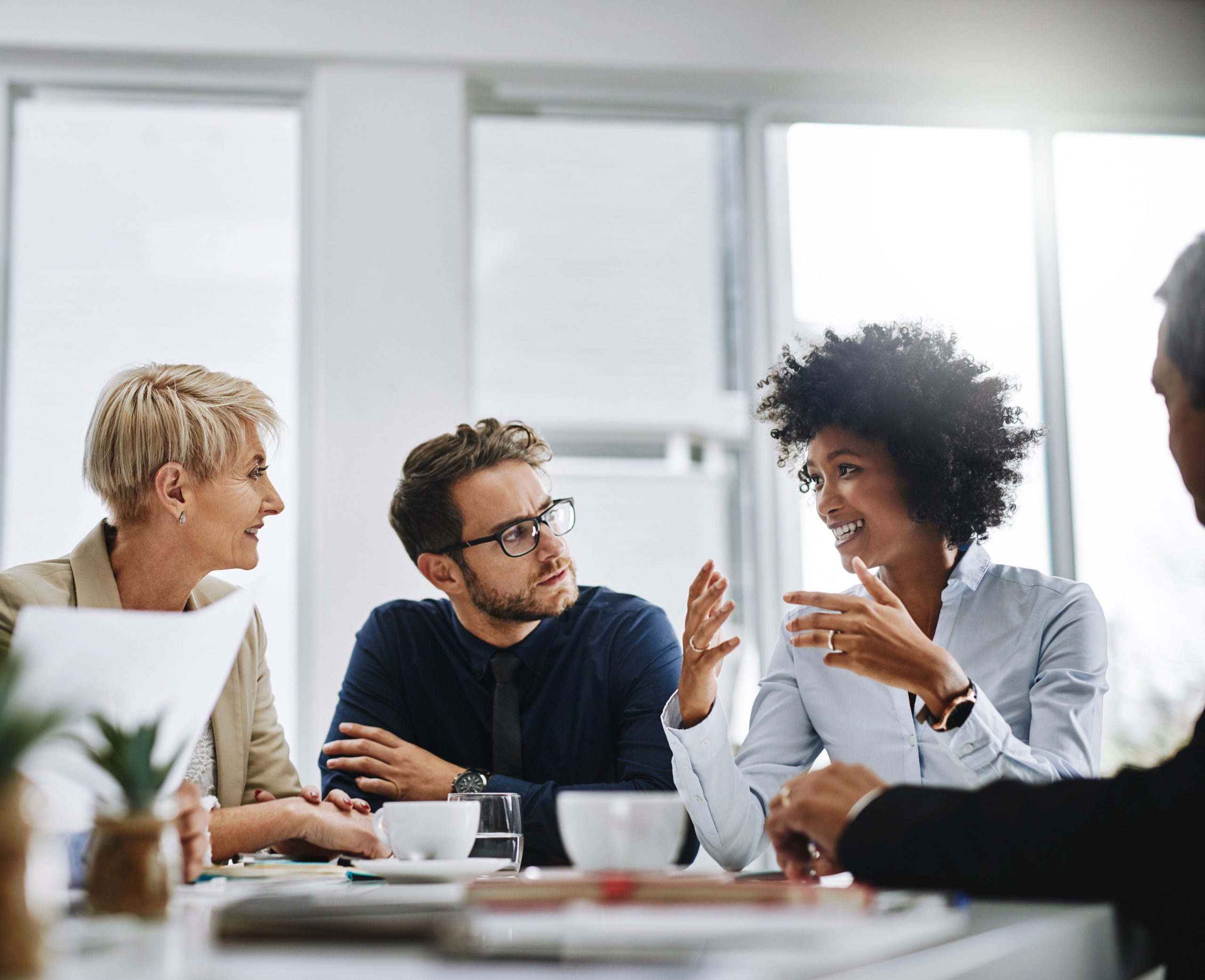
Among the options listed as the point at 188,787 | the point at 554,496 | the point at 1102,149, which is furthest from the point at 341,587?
the point at 1102,149

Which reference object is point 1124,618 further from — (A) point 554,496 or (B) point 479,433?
(B) point 479,433

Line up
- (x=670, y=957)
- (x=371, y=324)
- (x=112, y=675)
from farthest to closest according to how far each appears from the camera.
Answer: (x=371, y=324) < (x=112, y=675) < (x=670, y=957)

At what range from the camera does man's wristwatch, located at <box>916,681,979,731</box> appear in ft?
4.67

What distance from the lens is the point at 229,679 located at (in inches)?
79.2

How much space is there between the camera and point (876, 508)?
1962mm

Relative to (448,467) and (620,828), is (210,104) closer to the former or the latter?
(448,467)

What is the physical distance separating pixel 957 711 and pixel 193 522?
4.64 feet

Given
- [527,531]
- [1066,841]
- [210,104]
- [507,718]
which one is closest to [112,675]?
[1066,841]

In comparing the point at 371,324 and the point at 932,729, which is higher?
the point at 371,324

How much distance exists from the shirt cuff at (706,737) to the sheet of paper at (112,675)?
0.85 meters

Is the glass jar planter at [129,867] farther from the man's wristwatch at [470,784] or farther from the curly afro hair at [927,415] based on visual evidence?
the curly afro hair at [927,415]

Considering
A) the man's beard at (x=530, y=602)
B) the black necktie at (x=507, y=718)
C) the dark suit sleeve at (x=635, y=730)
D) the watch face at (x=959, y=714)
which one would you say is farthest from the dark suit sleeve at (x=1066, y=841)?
the man's beard at (x=530, y=602)

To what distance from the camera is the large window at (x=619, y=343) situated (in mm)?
3441

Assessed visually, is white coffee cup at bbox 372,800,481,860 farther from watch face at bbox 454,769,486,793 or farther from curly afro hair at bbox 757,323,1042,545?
curly afro hair at bbox 757,323,1042,545
